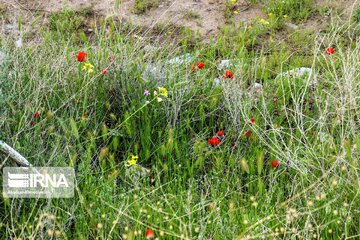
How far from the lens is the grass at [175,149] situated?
2.37 meters

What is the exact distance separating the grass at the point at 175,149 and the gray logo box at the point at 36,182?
0.15ft

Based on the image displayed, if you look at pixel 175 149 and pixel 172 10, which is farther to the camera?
pixel 172 10

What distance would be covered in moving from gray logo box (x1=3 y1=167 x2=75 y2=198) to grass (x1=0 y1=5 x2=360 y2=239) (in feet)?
0.15

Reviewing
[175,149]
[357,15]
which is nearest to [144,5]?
[357,15]

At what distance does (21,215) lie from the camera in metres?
2.51

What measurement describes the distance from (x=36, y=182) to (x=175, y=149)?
2.73 ft

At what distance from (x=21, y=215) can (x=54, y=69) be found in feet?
3.81

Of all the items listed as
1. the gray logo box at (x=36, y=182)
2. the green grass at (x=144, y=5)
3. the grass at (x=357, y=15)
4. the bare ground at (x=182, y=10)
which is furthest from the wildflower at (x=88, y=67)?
the grass at (x=357, y=15)

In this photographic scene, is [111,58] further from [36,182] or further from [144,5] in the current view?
[144,5]

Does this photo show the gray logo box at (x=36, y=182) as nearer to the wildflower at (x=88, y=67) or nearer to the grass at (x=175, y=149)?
the grass at (x=175, y=149)

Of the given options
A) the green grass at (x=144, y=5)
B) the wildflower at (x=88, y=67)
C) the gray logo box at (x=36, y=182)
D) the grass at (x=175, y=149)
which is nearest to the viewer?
the grass at (x=175, y=149)

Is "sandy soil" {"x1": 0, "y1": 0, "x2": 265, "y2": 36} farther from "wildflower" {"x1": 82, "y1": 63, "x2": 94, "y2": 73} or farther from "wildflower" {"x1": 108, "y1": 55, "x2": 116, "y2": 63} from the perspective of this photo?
"wildflower" {"x1": 82, "y1": 63, "x2": 94, "y2": 73}

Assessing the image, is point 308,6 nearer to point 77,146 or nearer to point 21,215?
point 77,146

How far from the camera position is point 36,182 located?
99.6 inches
